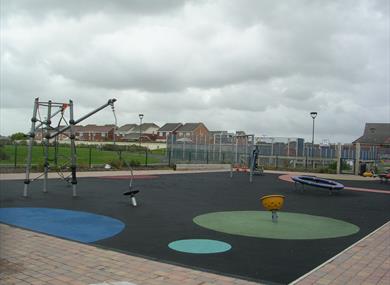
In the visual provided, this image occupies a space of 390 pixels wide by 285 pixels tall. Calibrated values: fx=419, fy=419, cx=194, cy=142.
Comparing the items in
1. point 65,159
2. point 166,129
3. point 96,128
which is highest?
point 166,129

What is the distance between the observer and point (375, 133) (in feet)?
221

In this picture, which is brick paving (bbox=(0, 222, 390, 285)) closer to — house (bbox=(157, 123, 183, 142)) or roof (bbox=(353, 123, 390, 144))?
roof (bbox=(353, 123, 390, 144))

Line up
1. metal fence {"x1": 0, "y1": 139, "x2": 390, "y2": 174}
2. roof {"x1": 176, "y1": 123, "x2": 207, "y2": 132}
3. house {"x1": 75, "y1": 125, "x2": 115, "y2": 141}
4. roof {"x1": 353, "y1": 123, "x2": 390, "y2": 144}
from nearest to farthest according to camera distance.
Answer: metal fence {"x1": 0, "y1": 139, "x2": 390, "y2": 174}
roof {"x1": 353, "y1": 123, "x2": 390, "y2": 144}
house {"x1": 75, "y1": 125, "x2": 115, "y2": 141}
roof {"x1": 176, "y1": 123, "x2": 207, "y2": 132}

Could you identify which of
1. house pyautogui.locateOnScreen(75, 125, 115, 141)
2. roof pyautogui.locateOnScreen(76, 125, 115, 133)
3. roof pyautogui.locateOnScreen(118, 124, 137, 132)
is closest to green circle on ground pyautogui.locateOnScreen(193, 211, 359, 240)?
house pyautogui.locateOnScreen(75, 125, 115, 141)

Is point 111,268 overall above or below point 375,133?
below

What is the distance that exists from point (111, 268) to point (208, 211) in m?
5.37

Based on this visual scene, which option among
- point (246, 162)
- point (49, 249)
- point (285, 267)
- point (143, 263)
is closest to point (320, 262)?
point (285, 267)

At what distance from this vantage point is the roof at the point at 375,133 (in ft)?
211

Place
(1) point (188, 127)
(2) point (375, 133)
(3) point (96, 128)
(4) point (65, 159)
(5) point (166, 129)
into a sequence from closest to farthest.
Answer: (4) point (65, 159), (2) point (375, 133), (1) point (188, 127), (3) point (96, 128), (5) point (166, 129)

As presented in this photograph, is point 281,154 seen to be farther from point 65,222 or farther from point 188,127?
point 188,127

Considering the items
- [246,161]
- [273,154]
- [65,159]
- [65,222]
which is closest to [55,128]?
[65,222]

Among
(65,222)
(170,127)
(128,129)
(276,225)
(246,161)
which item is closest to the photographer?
(65,222)

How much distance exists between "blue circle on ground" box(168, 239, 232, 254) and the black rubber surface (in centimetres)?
14

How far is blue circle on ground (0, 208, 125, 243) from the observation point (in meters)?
7.04
